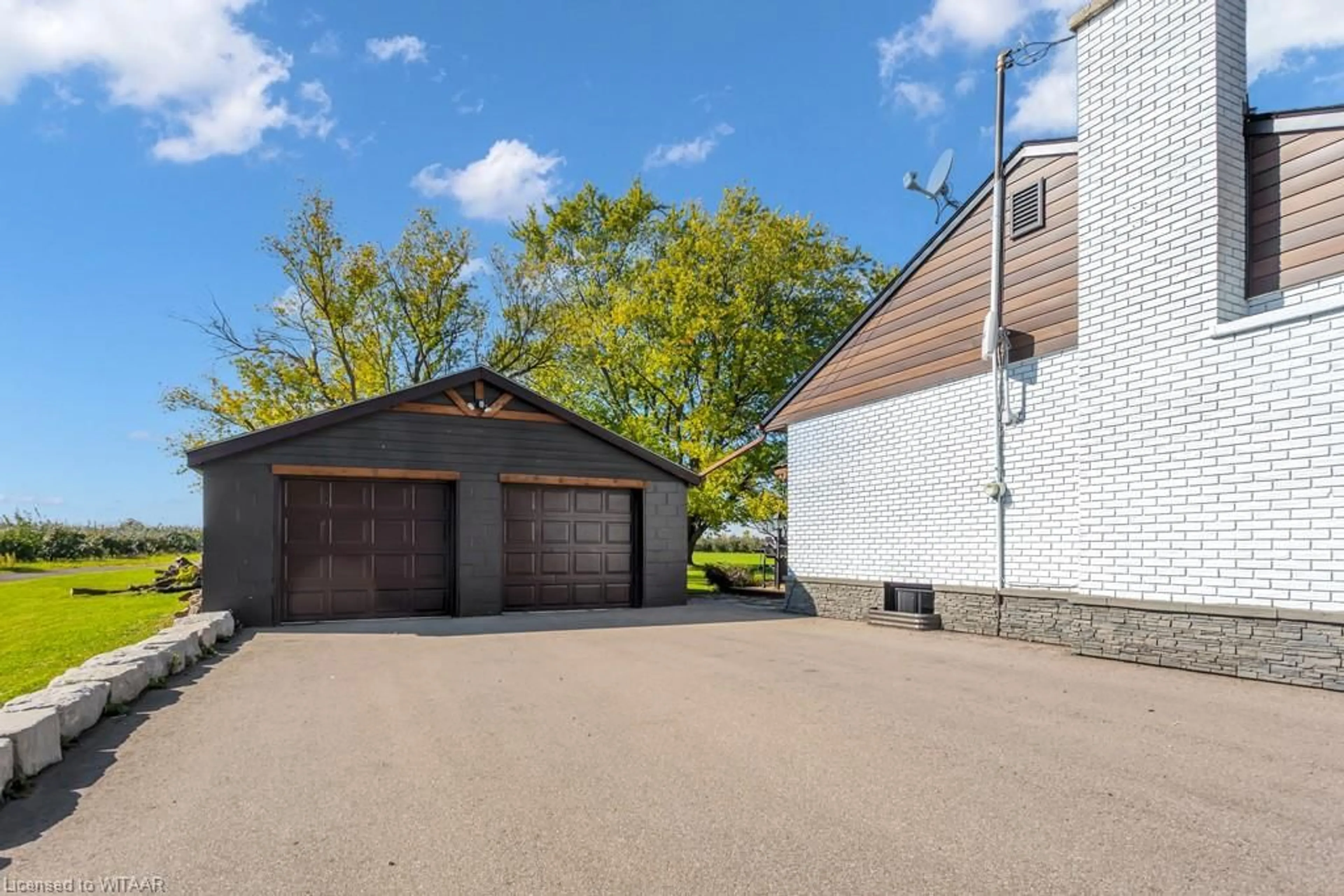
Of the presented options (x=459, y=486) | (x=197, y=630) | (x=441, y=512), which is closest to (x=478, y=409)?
(x=459, y=486)

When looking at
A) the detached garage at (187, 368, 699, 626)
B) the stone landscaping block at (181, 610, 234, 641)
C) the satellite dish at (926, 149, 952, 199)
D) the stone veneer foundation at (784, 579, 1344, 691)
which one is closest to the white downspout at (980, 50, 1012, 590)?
the stone veneer foundation at (784, 579, 1344, 691)

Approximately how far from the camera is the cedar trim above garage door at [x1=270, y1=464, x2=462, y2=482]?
1073cm

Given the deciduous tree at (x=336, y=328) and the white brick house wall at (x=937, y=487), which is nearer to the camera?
the white brick house wall at (x=937, y=487)

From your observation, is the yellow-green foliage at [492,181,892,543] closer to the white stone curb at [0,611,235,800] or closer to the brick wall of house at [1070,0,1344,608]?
the brick wall of house at [1070,0,1344,608]

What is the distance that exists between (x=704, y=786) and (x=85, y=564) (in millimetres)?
32795

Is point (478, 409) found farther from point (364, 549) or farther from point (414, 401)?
point (364, 549)

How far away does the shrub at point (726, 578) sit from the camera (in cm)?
1802

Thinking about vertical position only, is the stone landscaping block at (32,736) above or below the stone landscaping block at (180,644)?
above

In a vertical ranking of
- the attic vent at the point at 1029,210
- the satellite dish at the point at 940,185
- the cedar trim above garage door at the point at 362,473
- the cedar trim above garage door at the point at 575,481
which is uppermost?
the satellite dish at the point at 940,185

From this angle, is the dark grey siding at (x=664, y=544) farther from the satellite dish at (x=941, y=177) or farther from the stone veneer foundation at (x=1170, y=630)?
the satellite dish at (x=941, y=177)

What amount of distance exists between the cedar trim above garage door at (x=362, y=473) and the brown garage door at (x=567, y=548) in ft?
3.66

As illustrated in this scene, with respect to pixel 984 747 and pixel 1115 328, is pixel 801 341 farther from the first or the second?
pixel 984 747

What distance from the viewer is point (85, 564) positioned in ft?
92.0

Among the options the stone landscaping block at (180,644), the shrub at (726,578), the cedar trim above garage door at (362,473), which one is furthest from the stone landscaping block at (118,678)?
the shrub at (726,578)
